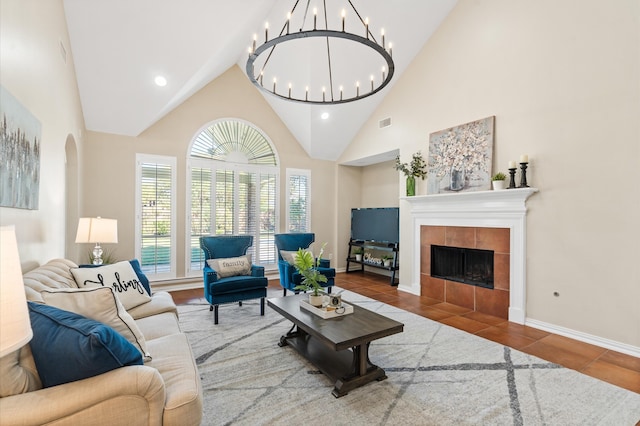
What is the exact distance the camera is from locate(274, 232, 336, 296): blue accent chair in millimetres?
4855

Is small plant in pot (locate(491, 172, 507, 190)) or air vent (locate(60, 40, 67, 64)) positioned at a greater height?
air vent (locate(60, 40, 67, 64))

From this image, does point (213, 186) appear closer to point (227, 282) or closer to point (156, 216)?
point (156, 216)

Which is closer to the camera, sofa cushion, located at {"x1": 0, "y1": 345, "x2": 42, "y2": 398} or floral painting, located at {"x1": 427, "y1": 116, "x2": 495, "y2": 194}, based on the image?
sofa cushion, located at {"x1": 0, "y1": 345, "x2": 42, "y2": 398}

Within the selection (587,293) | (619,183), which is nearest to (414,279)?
(587,293)

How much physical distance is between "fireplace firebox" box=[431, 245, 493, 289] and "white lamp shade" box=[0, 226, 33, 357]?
186 inches

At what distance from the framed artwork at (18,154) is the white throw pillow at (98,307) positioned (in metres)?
0.65

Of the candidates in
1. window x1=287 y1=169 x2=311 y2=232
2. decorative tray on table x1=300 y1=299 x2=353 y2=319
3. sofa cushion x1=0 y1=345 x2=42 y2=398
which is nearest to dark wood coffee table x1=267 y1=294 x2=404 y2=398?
decorative tray on table x1=300 y1=299 x2=353 y2=319

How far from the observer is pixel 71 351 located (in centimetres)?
131

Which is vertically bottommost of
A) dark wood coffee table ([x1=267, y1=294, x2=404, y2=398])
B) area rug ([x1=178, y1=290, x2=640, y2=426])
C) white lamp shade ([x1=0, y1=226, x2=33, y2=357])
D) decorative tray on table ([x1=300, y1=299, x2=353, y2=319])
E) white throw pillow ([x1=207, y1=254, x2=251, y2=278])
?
area rug ([x1=178, y1=290, x2=640, y2=426])

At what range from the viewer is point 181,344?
2.08 metres

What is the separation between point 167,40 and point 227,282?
322cm

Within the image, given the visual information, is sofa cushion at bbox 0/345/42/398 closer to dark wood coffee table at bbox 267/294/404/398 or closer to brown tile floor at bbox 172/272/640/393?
dark wood coffee table at bbox 267/294/404/398

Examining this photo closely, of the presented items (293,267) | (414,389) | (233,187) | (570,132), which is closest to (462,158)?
(570,132)

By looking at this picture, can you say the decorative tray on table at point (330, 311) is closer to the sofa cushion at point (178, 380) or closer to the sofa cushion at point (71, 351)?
the sofa cushion at point (178, 380)
